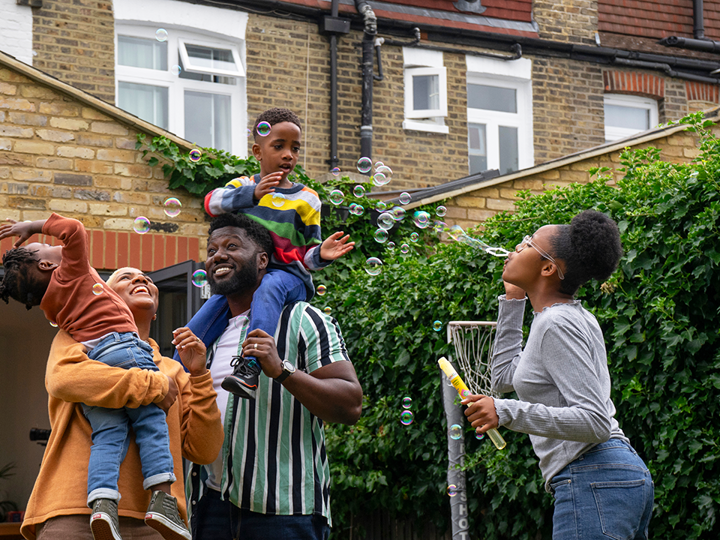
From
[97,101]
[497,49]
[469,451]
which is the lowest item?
[469,451]

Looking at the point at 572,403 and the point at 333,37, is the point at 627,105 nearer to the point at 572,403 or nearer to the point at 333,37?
the point at 333,37

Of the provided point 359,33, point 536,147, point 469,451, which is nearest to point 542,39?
point 536,147

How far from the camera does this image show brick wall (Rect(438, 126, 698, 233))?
869 centimetres

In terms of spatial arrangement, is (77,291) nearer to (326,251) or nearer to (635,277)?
(326,251)

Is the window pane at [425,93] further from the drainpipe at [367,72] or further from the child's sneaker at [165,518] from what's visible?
the child's sneaker at [165,518]

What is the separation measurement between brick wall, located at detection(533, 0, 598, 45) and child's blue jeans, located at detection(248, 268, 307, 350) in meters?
10.4

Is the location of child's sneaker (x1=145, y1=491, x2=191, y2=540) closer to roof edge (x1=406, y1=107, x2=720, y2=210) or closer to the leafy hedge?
the leafy hedge

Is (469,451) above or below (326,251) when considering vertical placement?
below

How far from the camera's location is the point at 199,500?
10.4 ft

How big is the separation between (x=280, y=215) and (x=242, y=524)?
1.25 m

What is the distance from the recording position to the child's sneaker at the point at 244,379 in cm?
290

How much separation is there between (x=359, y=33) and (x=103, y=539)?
9.88m

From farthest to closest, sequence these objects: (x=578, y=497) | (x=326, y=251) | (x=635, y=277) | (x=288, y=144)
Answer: (x=635, y=277) < (x=288, y=144) < (x=326, y=251) < (x=578, y=497)

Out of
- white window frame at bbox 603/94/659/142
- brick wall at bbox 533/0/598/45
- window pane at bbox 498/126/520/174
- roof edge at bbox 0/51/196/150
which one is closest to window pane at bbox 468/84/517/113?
window pane at bbox 498/126/520/174
